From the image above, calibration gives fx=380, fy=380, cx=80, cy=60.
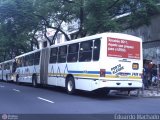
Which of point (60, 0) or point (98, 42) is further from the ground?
point (60, 0)

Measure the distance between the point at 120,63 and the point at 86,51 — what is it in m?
2.20

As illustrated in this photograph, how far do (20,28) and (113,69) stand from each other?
573 inches

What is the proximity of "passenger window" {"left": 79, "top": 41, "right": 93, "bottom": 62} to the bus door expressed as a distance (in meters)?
6.63

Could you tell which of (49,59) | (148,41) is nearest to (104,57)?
(49,59)

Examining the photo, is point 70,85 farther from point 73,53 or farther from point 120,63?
point 120,63

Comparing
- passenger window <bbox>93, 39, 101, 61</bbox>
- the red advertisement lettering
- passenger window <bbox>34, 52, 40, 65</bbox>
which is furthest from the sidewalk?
passenger window <bbox>34, 52, 40, 65</bbox>

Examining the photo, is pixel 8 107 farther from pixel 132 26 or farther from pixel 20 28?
pixel 20 28

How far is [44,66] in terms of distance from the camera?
91.5 ft

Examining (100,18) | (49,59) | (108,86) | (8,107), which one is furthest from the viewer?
(49,59)

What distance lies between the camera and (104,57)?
1878cm

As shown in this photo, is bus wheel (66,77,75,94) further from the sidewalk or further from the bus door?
the bus door

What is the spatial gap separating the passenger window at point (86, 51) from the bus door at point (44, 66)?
21.8 ft

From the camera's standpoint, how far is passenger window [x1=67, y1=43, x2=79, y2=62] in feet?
71.6

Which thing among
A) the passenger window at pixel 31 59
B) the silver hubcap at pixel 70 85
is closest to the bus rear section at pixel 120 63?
the silver hubcap at pixel 70 85
